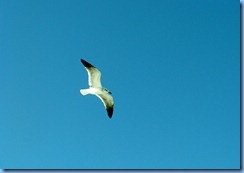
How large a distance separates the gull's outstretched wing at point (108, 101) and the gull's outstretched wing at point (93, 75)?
50 centimetres

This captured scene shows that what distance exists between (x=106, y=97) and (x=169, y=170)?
395 cm

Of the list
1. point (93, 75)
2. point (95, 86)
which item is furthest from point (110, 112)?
point (93, 75)

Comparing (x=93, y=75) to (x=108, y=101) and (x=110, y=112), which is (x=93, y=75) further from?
(x=110, y=112)

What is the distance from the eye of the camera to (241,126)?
7.92 meters

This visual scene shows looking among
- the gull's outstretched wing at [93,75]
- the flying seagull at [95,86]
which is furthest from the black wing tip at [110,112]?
the gull's outstretched wing at [93,75]

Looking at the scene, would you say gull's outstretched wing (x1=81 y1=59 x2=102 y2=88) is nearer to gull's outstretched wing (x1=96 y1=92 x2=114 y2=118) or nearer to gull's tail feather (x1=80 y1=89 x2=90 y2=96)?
gull's tail feather (x1=80 y1=89 x2=90 y2=96)

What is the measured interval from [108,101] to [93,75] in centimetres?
122

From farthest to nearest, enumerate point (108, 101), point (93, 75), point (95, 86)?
point (108, 101) → point (95, 86) → point (93, 75)

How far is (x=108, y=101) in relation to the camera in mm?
11352

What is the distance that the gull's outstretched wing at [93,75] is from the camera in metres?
10.2

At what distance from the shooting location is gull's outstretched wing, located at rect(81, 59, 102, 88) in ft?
33.6

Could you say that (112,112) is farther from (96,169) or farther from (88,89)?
(96,169)

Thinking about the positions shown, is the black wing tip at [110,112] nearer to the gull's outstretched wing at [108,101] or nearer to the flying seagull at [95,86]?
the gull's outstretched wing at [108,101]

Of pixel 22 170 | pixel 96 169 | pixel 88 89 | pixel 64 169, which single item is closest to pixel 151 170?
pixel 96 169
